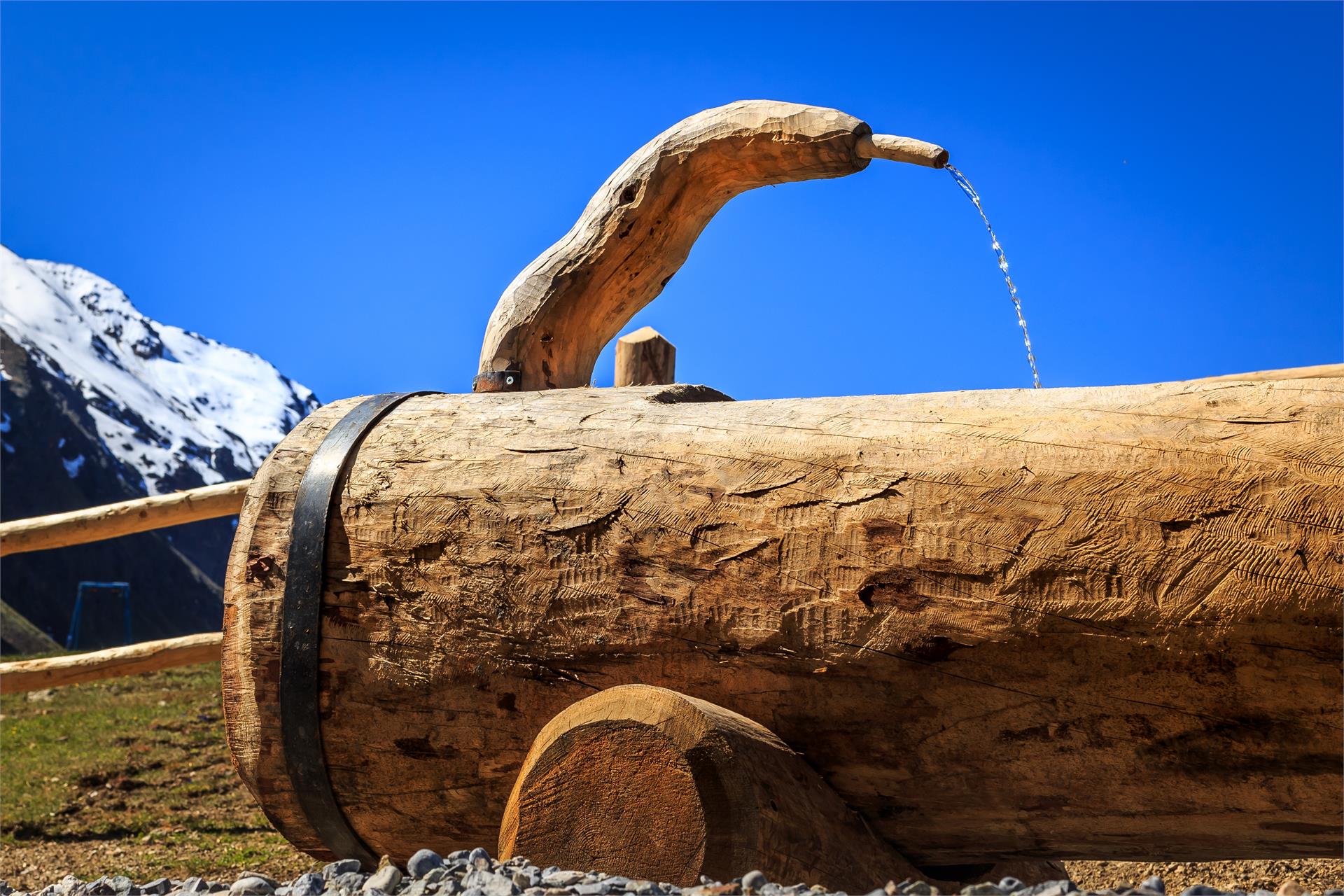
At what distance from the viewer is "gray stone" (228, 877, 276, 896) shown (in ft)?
6.97

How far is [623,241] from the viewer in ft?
15.7

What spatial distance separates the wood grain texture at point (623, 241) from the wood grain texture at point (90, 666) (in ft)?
7.55

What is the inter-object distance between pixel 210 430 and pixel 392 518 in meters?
42.6

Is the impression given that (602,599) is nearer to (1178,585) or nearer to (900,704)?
(900,704)

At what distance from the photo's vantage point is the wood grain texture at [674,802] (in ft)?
7.02

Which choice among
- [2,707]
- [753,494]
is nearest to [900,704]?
[753,494]

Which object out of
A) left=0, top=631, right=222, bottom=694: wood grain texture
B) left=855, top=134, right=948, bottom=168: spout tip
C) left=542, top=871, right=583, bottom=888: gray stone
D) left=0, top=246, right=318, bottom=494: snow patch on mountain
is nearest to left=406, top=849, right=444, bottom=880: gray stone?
left=542, top=871, right=583, bottom=888: gray stone

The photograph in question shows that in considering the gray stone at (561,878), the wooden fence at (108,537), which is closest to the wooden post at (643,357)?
the wooden fence at (108,537)

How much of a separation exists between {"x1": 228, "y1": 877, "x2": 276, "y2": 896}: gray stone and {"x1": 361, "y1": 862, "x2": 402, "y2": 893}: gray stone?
0.75ft

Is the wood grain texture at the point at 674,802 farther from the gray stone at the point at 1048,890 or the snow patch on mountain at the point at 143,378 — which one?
the snow patch on mountain at the point at 143,378

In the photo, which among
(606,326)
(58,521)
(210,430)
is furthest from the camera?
(210,430)

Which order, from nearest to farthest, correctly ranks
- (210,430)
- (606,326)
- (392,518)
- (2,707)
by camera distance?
Answer: 1. (392,518)
2. (606,326)
3. (2,707)
4. (210,430)

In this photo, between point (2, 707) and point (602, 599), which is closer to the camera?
point (602, 599)

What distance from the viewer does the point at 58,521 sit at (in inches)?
217
